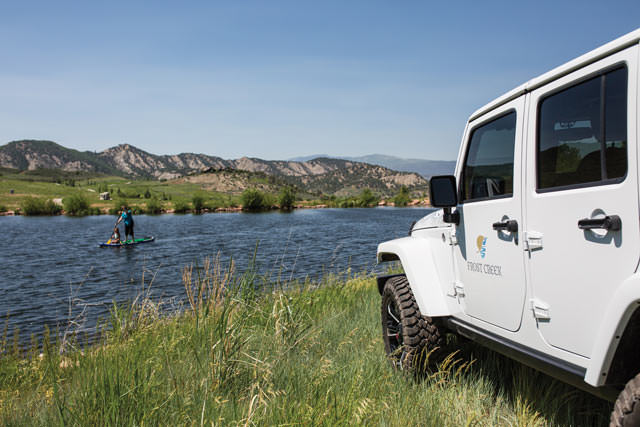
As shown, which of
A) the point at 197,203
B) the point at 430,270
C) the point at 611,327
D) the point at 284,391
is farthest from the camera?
the point at 197,203

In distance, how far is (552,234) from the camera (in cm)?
284

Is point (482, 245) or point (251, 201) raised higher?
point (482, 245)

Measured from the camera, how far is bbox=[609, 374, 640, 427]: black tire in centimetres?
221

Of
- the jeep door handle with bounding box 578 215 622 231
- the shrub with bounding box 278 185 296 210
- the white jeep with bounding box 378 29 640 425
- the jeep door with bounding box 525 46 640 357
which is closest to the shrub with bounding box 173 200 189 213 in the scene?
the shrub with bounding box 278 185 296 210

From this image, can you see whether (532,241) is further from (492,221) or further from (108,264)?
(108,264)

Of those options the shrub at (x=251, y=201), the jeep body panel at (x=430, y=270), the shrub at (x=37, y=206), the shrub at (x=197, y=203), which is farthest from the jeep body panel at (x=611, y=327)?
the shrub at (x=251, y=201)

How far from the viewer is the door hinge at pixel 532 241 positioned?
2.96 m

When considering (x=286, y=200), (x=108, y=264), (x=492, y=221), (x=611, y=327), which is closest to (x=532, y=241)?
(x=492, y=221)

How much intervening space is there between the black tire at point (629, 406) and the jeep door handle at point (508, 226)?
1160 mm

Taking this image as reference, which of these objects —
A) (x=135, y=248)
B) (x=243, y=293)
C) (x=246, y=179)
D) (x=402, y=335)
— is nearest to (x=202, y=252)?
(x=135, y=248)

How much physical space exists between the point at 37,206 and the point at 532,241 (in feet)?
339

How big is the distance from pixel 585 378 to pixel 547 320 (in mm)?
481

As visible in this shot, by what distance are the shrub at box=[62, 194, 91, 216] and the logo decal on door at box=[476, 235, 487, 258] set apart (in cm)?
9859

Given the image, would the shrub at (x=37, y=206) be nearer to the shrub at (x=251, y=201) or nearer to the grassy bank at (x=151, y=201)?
the grassy bank at (x=151, y=201)
